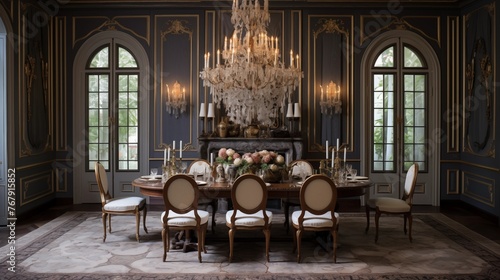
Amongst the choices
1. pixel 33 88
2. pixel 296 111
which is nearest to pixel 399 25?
pixel 296 111

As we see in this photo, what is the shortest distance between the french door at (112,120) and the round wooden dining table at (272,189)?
305 centimetres

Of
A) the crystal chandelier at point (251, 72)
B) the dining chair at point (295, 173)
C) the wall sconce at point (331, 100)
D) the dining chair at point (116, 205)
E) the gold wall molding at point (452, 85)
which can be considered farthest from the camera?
the gold wall molding at point (452, 85)

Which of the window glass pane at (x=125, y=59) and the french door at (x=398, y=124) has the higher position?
the window glass pane at (x=125, y=59)

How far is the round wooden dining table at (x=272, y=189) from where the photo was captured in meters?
5.29

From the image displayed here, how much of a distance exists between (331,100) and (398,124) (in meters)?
1.28

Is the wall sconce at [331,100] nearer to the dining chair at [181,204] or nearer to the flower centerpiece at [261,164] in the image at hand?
the flower centerpiece at [261,164]

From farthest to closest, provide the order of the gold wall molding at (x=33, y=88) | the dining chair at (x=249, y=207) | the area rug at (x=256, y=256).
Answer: the gold wall molding at (x=33, y=88), the dining chair at (x=249, y=207), the area rug at (x=256, y=256)

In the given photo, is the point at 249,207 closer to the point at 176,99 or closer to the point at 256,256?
the point at 256,256

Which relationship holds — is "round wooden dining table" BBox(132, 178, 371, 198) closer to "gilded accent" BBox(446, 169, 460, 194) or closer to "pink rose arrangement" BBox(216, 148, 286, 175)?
"pink rose arrangement" BBox(216, 148, 286, 175)

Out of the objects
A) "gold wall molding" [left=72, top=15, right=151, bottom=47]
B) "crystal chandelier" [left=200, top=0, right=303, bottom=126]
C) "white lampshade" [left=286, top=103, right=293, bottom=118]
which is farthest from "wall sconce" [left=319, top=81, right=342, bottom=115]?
"gold wall molding" [left=72, top=15, right=151, bottom=47]

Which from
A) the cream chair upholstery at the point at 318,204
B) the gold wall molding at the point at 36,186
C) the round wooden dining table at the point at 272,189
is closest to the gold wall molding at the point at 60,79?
the gold wall molding at the point at 36,186

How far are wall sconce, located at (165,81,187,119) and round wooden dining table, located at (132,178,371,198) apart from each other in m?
2.92

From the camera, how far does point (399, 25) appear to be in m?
8.59

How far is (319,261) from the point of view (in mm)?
5137
